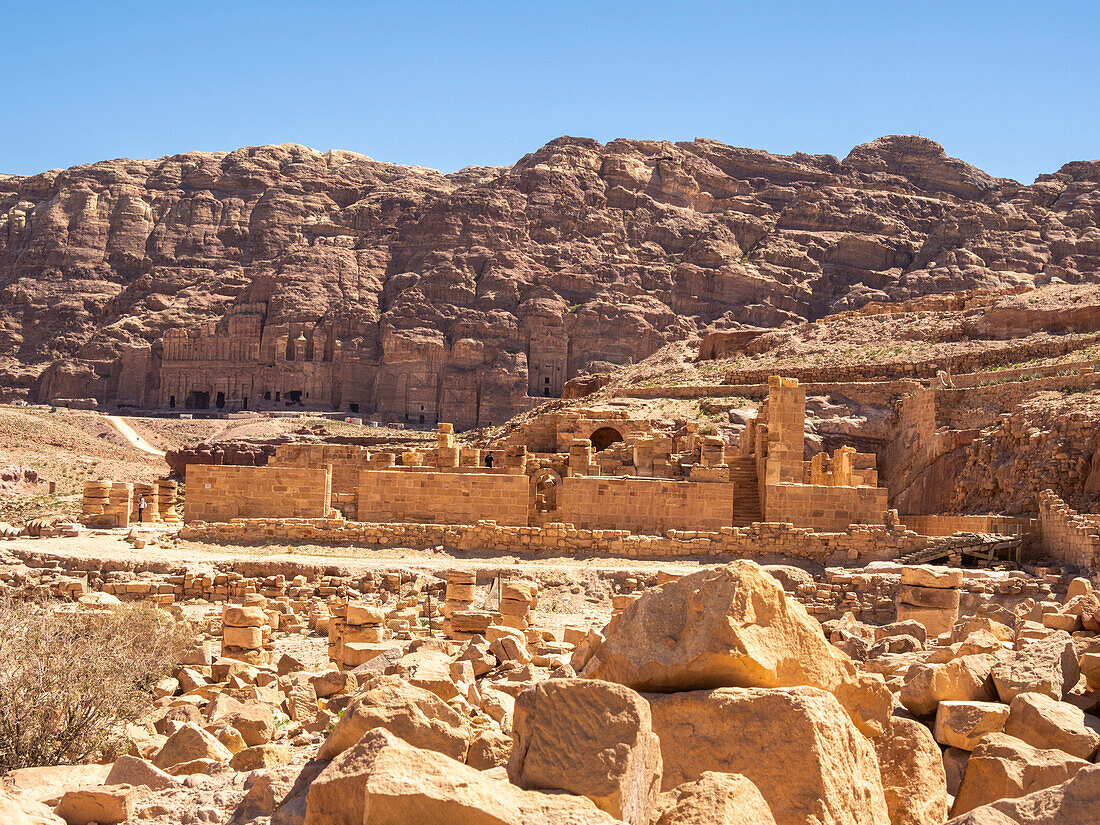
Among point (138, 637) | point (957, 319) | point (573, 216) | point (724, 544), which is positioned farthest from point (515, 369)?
point (138, 637)

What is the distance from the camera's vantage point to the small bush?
23.6ft

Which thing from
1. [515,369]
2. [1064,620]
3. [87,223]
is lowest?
[1064,620]

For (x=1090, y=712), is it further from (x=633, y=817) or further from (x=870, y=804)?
(x=633, y=817)

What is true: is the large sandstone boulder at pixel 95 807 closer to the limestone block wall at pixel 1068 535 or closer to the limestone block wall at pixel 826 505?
the limestone block wall at pixel 1068 535

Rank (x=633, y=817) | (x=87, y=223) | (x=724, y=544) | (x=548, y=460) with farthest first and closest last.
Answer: (x=87, y=223), (x=548, y=460), (x=724, y=544), (x=633, y=817)

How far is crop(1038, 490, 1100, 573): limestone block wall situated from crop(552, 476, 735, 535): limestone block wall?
539cm

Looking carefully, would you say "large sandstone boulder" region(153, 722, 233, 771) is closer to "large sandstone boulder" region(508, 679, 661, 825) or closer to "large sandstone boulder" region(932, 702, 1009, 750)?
"large sandstone boulder" region(508, 679, 661, 825)

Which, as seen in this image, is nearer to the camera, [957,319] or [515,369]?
[957,319]

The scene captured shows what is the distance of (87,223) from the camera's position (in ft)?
315

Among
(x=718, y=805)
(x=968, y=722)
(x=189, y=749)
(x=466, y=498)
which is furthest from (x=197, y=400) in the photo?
(x=718, y=805)

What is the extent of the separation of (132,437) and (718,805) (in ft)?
193

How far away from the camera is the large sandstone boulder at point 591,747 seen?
4094mm

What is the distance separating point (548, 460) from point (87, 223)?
287 feet

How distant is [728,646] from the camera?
16.2 ft
